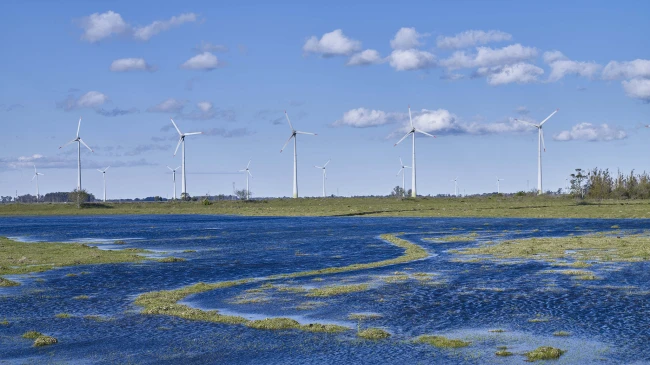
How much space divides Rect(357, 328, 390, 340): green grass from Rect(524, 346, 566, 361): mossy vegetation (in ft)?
16.2

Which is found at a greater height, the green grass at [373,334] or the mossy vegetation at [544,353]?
the green grass at [373,334]

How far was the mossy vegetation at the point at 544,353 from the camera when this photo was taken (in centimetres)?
2298

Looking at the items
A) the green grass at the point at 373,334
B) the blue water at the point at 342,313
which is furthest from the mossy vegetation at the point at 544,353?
the green grass at the point at 373,334

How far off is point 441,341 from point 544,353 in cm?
339

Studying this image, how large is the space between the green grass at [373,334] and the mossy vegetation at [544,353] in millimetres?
4951

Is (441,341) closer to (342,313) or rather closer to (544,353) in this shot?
(544,353)

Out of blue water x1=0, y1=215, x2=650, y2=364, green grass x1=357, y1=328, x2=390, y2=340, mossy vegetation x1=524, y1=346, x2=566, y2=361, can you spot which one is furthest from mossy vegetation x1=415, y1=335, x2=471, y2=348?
mossy vegetation x1=524, y1=346, x2=566, y2=361

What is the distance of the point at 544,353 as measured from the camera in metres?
23.3

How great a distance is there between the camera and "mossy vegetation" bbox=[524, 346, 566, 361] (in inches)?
905

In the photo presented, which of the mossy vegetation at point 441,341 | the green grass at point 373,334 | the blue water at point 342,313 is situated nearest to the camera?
the blue water at point 342,313

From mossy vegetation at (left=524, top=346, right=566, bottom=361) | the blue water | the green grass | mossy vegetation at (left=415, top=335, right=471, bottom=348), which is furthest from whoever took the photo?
the green grass

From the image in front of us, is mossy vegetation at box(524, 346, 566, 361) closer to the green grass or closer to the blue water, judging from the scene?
the blue water

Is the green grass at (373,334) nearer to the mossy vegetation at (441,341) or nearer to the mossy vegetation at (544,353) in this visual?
the mossy vegetation at (441,341)

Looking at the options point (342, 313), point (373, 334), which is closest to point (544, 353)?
point (373, 334)
